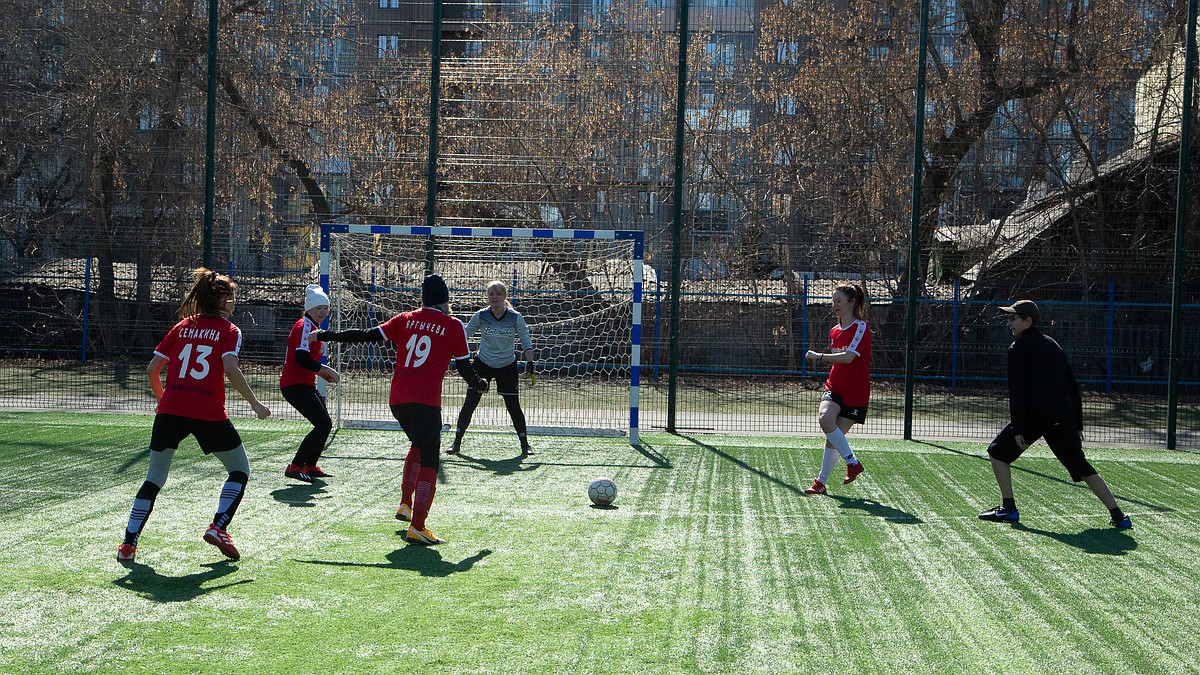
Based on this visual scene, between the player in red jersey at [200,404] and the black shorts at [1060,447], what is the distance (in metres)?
5.53

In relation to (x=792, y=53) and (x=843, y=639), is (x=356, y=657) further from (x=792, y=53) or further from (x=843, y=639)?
(x=792, y=53)

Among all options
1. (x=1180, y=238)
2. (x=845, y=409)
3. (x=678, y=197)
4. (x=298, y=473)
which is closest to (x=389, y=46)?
(x=678, y=197)

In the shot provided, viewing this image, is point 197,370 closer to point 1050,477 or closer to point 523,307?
point 1050,477

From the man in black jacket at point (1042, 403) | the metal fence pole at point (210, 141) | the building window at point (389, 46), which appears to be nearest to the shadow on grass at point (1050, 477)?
the man in black jacket at point (1042, 403)

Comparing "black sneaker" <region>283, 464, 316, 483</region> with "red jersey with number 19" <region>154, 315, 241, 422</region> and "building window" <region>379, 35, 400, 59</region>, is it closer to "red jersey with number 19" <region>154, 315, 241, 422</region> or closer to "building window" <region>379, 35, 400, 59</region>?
"red jersey with number 19" <region>154, 315, 241, 422</region>

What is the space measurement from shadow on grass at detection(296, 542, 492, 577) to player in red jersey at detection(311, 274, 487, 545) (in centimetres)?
23

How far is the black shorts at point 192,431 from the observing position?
6219 mm

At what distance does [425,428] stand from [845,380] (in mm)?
3986

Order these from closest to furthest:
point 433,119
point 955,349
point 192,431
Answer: point 192,431
point 433,119
point 955,349

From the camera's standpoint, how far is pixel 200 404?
6207 millimetres

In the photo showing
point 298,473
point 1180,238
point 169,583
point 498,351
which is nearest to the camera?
point 169,583

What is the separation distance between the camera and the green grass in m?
4.66

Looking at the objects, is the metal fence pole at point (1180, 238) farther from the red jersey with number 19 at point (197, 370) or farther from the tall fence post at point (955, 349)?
the red jersey with number 19 at point (197, 370)

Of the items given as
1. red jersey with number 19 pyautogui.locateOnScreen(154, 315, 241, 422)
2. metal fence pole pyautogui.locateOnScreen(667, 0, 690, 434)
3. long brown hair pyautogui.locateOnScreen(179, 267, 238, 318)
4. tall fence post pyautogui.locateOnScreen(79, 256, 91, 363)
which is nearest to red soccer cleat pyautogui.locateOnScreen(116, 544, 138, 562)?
red jersey with number 19 pyautogui.locateOnScreen(154, 315, 241, 422)
